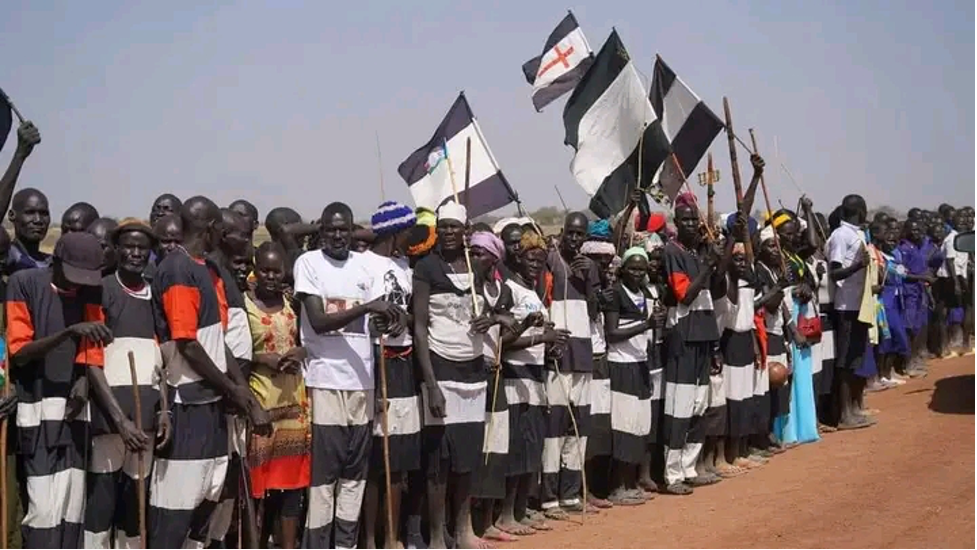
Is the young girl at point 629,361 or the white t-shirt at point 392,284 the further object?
the young girl at point 629,361

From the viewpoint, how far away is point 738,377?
34.8 feet

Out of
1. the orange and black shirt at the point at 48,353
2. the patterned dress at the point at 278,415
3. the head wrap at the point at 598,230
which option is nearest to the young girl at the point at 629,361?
the head wrap at the point at 598,230

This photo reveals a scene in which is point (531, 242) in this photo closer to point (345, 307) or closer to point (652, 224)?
point (345, 307)

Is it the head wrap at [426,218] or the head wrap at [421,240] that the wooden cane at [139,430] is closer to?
the head wrap at [421,240]

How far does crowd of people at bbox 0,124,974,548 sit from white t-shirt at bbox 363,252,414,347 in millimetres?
20

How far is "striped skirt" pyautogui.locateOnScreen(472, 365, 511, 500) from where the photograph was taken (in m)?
8.09

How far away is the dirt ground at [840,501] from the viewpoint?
25.2 feet

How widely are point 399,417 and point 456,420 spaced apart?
43 cm

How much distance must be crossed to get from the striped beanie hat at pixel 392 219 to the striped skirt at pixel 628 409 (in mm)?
2570

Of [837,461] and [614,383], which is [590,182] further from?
[837,461]

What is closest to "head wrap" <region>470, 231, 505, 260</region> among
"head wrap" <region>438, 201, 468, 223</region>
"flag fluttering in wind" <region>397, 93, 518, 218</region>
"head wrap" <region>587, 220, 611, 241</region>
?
"head wrap" <region>438, 201, 468, 223</region>

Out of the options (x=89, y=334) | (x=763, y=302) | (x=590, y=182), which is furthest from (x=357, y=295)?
(x=763, y=302)

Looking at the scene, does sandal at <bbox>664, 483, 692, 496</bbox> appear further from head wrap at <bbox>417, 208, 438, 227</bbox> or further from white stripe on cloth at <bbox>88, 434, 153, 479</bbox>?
white stripe on cloth at <bbox>88, 434, 153, 479</bbox>

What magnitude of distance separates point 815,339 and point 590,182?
329 centimetres
